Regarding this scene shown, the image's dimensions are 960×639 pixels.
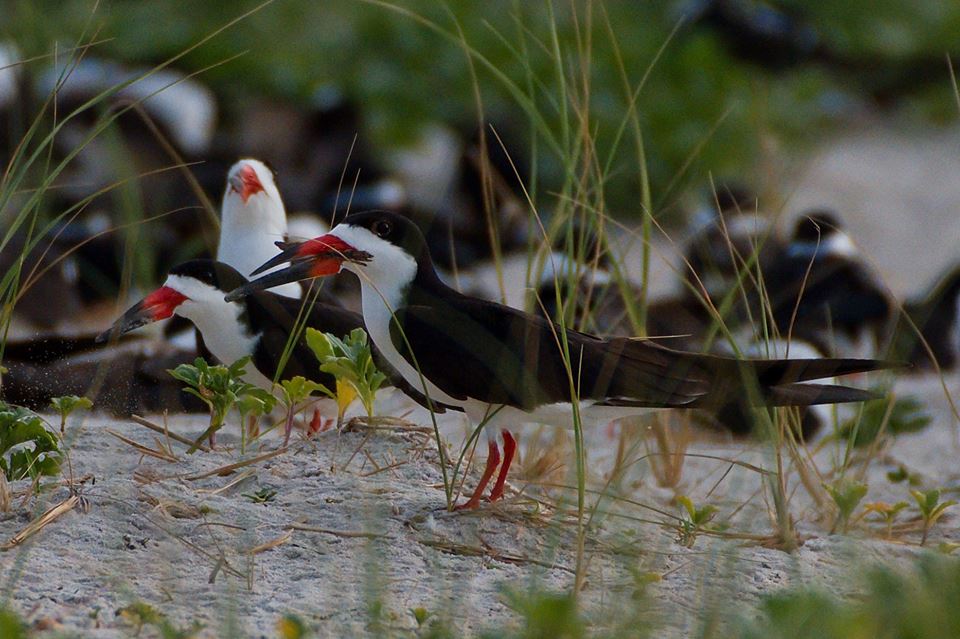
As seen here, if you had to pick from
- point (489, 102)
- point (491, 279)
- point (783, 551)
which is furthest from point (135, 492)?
point (489, 102)

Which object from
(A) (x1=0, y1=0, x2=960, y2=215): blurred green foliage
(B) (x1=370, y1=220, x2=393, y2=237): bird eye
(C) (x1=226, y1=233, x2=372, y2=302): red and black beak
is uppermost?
(A) (x1=0, y1=0, x2=960, y2=215): blurred green foliage

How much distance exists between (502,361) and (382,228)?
440 millimetres

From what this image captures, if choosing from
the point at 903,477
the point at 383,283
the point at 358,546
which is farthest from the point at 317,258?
the point at 903,477

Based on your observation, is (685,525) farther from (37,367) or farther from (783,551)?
(37,367)

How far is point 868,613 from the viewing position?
2.41 meters

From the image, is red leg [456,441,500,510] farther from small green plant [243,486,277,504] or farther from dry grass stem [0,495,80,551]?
dry grass stem [0,495,80,551]

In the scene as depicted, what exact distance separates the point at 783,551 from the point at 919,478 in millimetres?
1172

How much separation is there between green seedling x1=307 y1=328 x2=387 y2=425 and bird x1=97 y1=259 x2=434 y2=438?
485 millimetres

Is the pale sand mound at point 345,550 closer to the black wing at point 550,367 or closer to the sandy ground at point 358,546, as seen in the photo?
the sandy ground at point 358,546

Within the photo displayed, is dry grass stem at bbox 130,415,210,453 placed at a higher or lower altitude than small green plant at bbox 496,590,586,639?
higher

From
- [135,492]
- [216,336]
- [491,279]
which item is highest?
[491,279]

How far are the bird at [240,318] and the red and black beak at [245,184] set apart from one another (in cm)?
68

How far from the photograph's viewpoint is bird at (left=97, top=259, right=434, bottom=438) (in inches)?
156

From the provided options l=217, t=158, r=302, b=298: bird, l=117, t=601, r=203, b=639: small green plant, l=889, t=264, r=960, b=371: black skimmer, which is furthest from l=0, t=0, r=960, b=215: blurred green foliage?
l=117, t=601, r=203, b=639: small green plant
